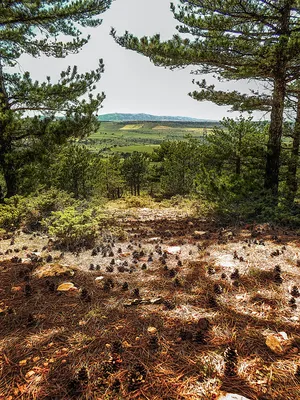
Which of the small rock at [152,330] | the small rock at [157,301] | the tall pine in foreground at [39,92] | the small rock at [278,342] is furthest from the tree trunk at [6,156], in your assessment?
the small rock at [278,342]

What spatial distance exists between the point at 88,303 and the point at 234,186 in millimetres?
5718

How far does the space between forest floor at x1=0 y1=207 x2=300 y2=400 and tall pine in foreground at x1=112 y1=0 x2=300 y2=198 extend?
5.45 m

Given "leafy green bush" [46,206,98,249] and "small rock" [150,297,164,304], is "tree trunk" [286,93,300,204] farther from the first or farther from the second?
"small rock" [150,297,164,304]

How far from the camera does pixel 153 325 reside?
7.45 feet

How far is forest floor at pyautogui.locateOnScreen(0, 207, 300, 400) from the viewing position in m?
1.60

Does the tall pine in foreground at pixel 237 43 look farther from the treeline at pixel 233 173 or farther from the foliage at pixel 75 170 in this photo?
the foliage at pixel 75 170

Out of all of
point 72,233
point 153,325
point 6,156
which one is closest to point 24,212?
point 6,156

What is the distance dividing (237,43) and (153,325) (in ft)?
25.8

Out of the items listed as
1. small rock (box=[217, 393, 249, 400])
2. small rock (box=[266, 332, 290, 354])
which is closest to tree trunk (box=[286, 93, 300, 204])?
small rock (box=[266, 332, 290, 354])

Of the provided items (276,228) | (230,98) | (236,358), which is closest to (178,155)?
(230,98)

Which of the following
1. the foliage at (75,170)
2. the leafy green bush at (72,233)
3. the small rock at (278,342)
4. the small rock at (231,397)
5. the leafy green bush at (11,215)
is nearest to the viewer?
the small rock at (231,397)

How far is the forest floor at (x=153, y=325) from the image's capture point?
1601 millimetres

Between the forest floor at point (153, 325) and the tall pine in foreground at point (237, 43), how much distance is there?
5.45 metres

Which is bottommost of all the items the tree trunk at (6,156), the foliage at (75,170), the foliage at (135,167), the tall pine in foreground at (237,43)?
the foliage at (135,167)
